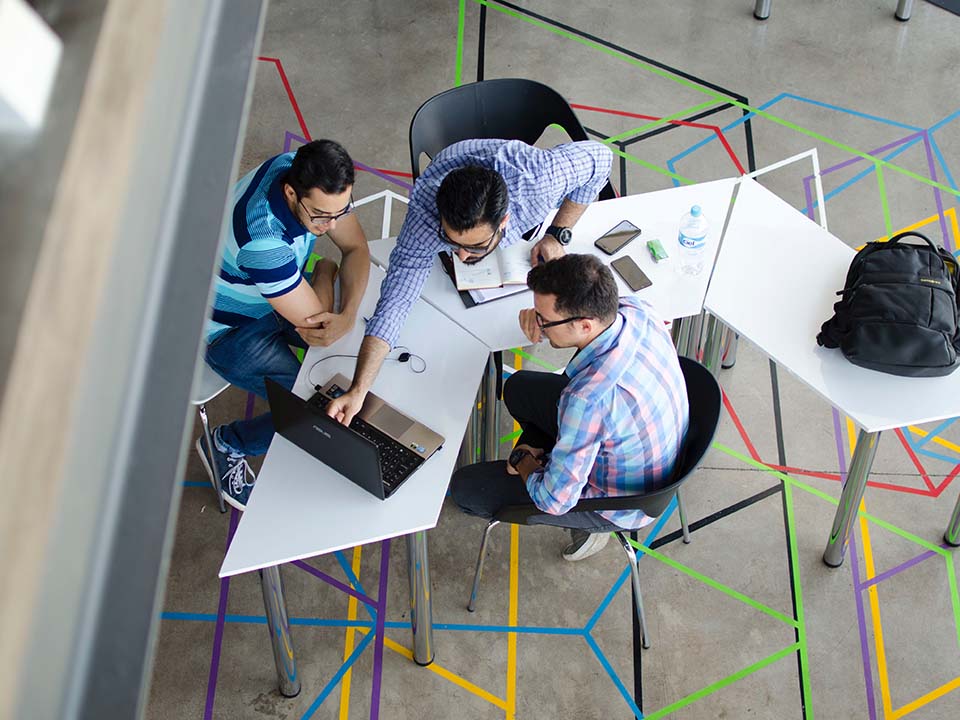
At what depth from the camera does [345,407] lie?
2914 mm

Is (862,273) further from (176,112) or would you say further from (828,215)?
(176,112)

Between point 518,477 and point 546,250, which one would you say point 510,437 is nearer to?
point 518,477

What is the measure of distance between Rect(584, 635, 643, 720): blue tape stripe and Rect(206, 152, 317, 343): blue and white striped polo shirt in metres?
1.60

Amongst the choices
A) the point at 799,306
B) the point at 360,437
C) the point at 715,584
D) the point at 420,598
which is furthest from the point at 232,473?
the point at 799,306

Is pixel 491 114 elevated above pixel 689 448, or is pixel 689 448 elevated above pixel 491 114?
pixel 491 114

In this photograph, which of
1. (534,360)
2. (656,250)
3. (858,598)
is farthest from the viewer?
(534,360)

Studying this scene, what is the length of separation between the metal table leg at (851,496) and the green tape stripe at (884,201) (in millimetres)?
1539

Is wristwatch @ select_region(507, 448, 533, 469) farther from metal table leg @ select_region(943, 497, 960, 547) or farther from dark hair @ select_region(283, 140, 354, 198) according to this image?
metal table leg @ select_region(943, 497, 960, 547)

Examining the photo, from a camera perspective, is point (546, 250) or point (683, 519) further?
point (683, 519)

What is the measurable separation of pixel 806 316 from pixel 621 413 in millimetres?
923

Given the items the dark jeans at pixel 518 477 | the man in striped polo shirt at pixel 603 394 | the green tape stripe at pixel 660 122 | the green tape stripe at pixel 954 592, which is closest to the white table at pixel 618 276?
the dark jeans at pixel 518 477

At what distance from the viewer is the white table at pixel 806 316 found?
3.00 meters

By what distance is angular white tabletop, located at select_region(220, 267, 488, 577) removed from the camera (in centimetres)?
268

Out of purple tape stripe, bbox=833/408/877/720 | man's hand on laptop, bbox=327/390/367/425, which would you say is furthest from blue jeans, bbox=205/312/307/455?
purple tape stripe, bbox=833/408/877/720
